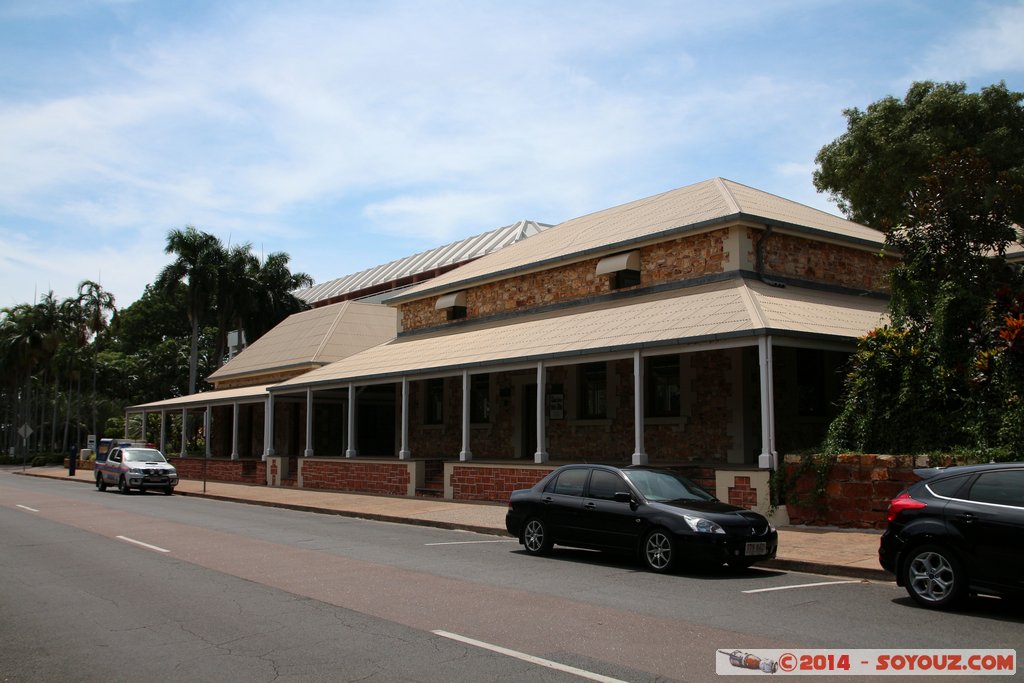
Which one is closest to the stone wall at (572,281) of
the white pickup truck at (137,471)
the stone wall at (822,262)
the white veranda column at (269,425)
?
the stone wall at (822,262)

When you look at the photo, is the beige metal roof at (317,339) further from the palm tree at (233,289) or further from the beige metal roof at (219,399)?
the palm tree at (233,289)

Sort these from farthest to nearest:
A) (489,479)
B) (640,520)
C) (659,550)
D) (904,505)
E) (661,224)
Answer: (661,224)
(489,479)
(640,520)
(659,550)
(904,505)

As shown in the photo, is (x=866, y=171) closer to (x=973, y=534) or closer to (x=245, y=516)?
(x=245, y=516)

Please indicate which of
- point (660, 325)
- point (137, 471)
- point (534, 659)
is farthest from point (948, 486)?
point (137, 471)

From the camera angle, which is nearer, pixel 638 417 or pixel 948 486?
pixel 948 486

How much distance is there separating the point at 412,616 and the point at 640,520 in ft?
13.7

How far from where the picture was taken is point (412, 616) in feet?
27.8

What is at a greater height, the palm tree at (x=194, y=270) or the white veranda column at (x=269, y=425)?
the palm tree at (x=194, y=270)

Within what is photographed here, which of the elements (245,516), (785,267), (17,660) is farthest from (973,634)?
(245,516)

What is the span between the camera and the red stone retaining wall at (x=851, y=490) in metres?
13.8

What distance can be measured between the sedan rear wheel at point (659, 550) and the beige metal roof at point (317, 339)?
25290 millimetres

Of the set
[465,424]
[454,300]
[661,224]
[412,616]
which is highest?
[661,224]

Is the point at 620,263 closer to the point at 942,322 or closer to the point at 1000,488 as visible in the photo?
the point at 942,322

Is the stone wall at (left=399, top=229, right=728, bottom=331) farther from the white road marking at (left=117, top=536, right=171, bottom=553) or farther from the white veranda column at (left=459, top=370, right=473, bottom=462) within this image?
the white road marking at (left=117, top=536, right=171, bottom=553)
